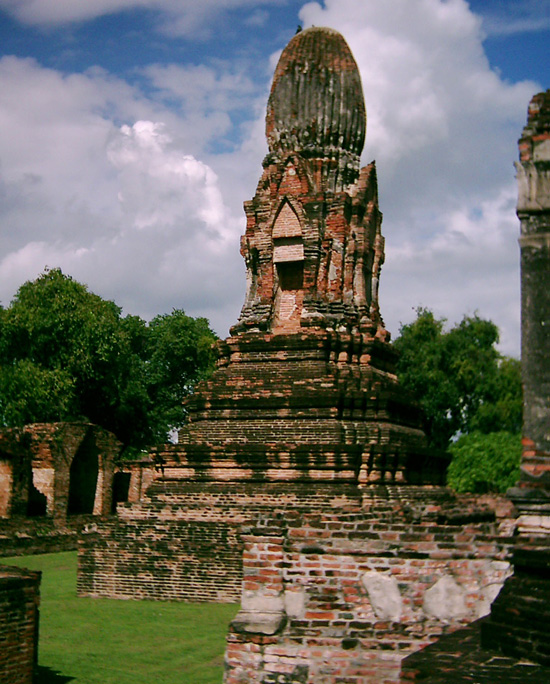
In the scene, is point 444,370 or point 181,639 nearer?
point 181,639

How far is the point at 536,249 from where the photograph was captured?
6715 millimetres

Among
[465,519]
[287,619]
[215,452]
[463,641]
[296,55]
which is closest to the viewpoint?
[463,641]

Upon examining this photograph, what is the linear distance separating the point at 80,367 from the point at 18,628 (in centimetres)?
2248

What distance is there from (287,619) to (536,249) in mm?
3296

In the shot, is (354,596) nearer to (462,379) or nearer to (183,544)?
(183,544)

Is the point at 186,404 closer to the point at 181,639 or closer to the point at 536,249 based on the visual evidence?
the point at 181,639

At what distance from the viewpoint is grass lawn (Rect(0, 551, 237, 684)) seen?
8.89 metres

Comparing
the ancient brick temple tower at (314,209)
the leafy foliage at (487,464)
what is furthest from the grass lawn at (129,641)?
the leafy foliage at (487,464)

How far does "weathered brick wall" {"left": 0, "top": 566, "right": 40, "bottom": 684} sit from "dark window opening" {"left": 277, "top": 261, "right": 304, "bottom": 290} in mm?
9480

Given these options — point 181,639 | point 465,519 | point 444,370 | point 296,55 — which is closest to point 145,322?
point 444,370

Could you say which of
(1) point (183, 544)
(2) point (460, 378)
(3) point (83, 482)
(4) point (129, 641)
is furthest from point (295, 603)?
(2) point (460, 378)

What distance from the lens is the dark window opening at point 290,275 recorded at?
16.9 meters

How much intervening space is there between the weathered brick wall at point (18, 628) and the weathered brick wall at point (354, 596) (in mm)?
2345

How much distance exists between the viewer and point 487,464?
91.7 ft
